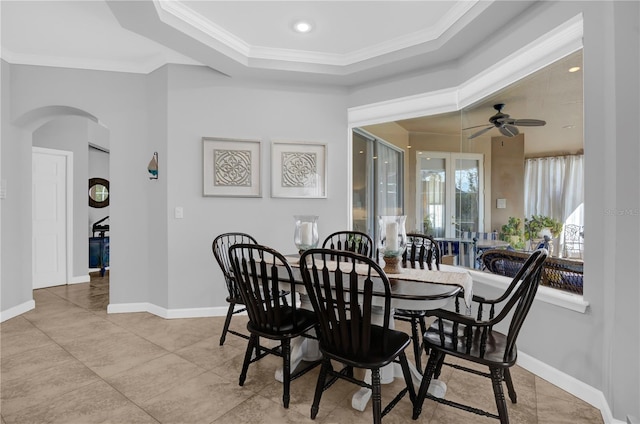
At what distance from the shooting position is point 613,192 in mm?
1802

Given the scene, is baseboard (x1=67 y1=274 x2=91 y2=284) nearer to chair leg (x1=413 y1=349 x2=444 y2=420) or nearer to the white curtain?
chair leg (x1=413 y1=349 x2=444 y2=420)

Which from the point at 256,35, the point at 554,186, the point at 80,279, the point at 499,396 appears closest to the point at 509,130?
the point at 554,186

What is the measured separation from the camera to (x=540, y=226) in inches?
103

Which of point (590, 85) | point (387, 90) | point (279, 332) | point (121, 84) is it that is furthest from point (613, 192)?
point (121, 84)

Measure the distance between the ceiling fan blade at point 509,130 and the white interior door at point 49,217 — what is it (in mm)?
5721

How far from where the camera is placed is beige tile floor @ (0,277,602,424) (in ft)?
6.12

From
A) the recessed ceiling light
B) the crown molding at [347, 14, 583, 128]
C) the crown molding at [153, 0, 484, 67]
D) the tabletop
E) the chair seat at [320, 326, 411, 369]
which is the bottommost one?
the chair seat at [320, 326, 411, 369]

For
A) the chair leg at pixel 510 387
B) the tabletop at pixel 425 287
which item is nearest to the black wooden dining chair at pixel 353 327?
the tabletop at pixel 425 287

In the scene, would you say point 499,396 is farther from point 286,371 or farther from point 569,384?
point 286,371

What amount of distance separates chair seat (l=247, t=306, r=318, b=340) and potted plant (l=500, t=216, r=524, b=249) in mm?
1856

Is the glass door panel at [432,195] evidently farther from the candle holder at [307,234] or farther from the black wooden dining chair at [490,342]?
the black wooden dining chair at [490,342]

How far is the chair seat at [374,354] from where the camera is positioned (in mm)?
1613

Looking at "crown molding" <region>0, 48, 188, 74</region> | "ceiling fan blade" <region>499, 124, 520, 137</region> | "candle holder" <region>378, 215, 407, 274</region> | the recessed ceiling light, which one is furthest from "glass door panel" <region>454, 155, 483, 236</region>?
"crown molding" <region>0, 48, 188, 74</region>

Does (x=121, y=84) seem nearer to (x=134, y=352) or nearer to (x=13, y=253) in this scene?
(x=13, y=253)
